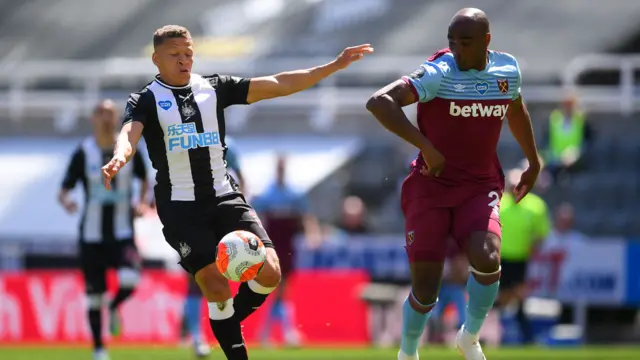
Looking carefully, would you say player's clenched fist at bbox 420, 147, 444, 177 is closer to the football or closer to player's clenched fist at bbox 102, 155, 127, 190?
the football

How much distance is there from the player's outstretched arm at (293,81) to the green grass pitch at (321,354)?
517 centimetres

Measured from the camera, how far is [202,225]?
30.5 ft

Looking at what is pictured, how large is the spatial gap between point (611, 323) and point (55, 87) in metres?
15.5

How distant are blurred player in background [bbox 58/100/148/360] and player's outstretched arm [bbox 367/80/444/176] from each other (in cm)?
557

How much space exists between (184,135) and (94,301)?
16.3 ft

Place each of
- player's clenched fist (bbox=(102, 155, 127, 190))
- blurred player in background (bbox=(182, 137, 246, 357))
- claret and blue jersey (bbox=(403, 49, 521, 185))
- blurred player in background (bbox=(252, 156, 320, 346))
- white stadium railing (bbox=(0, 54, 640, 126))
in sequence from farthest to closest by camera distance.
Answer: white stadium railing (bbox=(0, 54, 640, 126)) → blurred player in background (bbox=(252, 156, 320, 346)) → blurred player in background (bbox=(182, 137, 246, 357)) → claret and blue jersey (bbox=(403, 49, 521, 185)) → player's clenched fist (bbox=(102, 155, 127, 190))

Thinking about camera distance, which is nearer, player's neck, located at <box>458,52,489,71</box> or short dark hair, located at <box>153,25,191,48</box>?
player's neck, located at <box>458,52,489,71</box>

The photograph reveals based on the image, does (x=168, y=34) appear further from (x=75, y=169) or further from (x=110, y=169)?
(x=75, y=169)

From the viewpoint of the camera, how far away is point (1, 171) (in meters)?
25.1

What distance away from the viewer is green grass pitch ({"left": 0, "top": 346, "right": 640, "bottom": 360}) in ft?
47.0

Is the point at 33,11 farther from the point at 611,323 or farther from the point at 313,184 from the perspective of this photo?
the point at 611,323

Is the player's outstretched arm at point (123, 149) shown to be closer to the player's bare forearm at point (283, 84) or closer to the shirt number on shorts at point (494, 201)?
the player's bare forearm at point (283, 84)

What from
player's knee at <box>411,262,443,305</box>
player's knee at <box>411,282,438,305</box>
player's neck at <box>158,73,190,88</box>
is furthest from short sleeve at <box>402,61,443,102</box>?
player's neck at <box>158,73,190,88</box>

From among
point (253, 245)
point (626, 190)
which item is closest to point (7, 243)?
point (626, 190)
